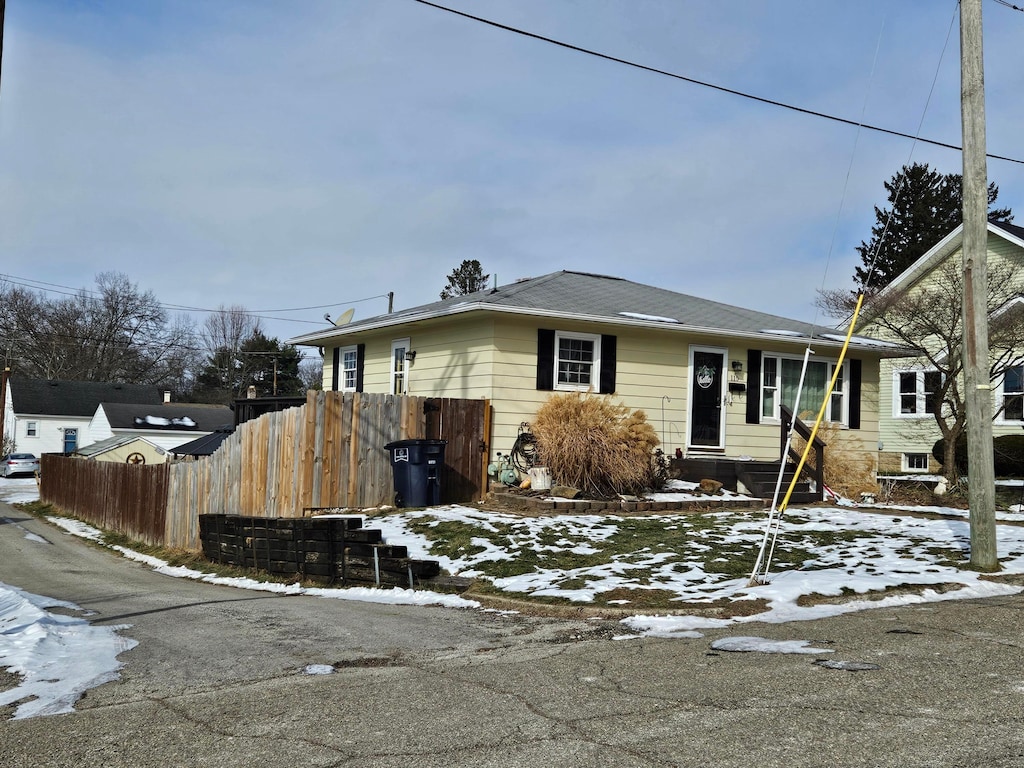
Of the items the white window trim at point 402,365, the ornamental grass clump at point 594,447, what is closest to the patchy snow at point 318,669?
the ornamental grass clump at point 594,447

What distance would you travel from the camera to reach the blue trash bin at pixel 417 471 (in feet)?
47.1

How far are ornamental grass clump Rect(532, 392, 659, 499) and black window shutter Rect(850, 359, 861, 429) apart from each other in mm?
6505

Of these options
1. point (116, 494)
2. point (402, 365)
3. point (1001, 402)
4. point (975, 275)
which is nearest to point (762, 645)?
point (975, 275)

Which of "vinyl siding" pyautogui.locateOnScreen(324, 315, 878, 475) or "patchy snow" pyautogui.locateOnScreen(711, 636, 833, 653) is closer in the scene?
"patchy snow" pyautogui.locateOnScreen(711, 636, 833, 653)

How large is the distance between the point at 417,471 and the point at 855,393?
1014 cm

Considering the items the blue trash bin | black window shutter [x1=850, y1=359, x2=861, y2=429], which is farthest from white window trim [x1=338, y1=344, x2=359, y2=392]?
black window shutter [x1=850, y1=359, x2=861, y2=429]

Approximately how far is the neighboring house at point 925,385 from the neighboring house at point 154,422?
1453 inches

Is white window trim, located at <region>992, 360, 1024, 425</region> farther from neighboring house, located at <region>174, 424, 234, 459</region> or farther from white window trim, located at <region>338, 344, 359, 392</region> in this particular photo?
neighboring house, located at <region>174, 424, 234, 459</region>

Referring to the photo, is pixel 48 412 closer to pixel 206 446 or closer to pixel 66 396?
pixel 66 396

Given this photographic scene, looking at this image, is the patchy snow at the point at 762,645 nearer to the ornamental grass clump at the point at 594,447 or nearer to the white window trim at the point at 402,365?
the ornamental grass clump at the point at 594,447

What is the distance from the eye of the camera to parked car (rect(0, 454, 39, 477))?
46.0 m

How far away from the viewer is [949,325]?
2009 centimetres

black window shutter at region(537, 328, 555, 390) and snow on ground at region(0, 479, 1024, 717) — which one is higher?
black window shutter at region(537, 328, 555, 390)

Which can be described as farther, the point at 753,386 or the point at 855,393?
the point at 855,393
